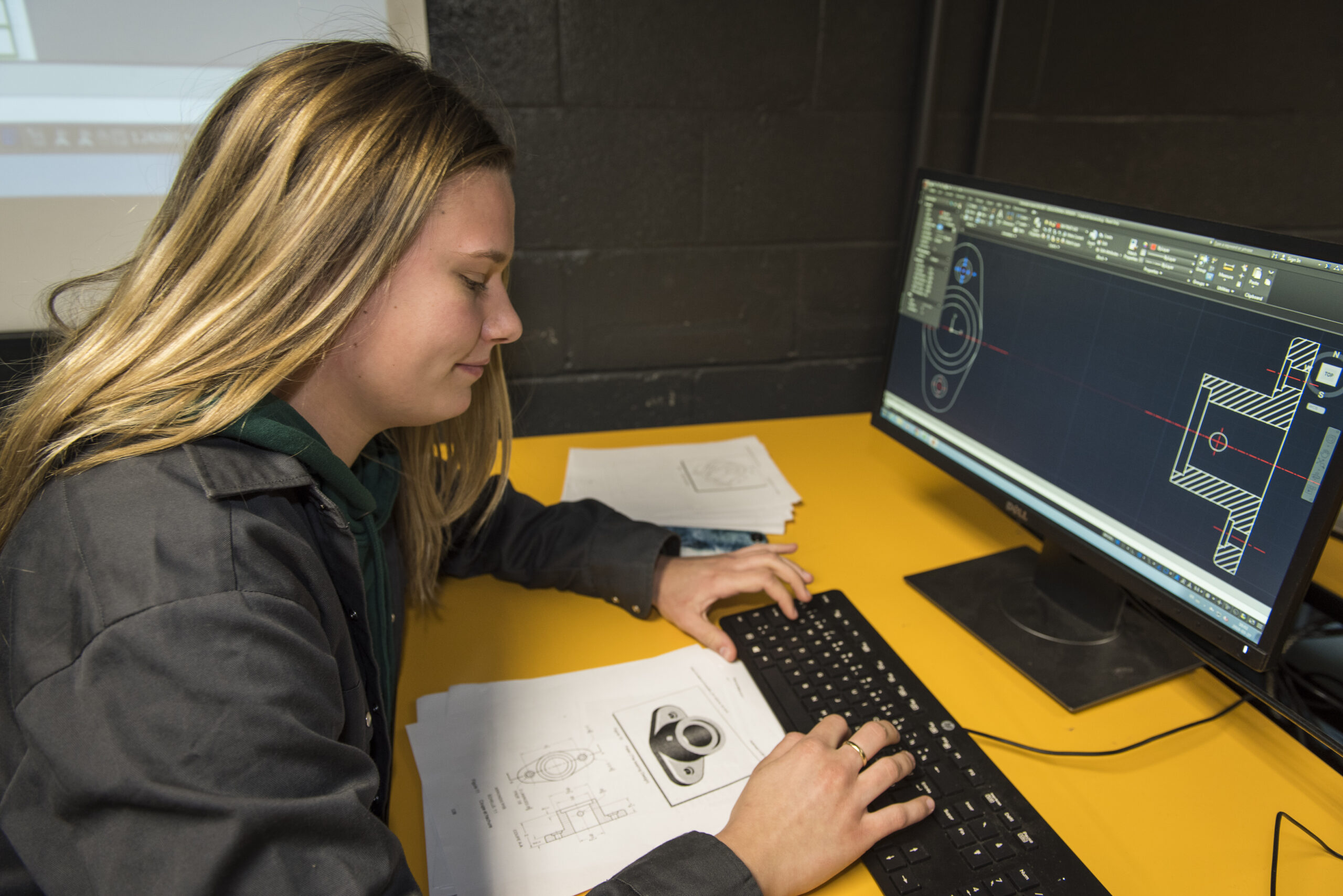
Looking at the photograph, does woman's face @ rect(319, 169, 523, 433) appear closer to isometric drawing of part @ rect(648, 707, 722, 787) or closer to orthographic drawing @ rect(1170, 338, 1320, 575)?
isometric drawing of part @ rect(648, 707, 722, 787)

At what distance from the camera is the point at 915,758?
0.71 m

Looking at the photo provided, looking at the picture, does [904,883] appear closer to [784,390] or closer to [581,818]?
[581,818]

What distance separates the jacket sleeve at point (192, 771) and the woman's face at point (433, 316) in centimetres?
24

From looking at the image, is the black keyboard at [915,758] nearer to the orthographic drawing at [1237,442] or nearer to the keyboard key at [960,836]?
the keyboard key at [960,836]

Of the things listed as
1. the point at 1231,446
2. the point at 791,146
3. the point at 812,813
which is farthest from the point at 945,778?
the point at 791,146

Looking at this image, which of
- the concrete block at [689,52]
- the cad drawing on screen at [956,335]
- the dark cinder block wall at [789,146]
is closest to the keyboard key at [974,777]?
the cad drawing on screen at [956,335]

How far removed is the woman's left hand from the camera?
90 cm

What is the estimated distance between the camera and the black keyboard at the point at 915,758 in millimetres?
609

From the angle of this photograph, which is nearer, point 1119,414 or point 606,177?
point 1119,414

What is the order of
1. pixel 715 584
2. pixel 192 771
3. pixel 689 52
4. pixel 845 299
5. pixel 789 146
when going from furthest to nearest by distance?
pixel 845 299 < pixel 789 146 < pixel 689 52 < pixel 715 584 < pixel 192 771

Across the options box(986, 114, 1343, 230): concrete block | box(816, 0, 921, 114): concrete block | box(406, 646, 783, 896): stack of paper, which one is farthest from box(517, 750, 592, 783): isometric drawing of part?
box(986, 114, 1343, 230): concrete block

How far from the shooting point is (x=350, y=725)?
66cm

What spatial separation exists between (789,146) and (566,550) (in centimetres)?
88

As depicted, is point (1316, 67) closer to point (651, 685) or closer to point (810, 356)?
point (810, 356)
